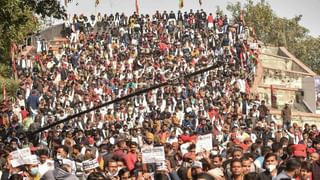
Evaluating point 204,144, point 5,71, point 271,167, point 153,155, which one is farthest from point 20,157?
point 5,71

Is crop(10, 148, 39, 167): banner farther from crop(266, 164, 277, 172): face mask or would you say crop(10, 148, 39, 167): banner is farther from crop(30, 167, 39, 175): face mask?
crop(266, 164, 277, 172): face mask

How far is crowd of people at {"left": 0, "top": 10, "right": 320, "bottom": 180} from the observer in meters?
10.4

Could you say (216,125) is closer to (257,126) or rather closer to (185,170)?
(257,126)

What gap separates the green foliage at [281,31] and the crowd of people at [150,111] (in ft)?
77.7

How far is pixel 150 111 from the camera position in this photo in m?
23.3

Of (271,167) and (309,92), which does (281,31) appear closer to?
(309,92)

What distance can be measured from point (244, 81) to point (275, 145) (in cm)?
1647

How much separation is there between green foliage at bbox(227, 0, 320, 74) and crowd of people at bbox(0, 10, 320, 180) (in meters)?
23.7

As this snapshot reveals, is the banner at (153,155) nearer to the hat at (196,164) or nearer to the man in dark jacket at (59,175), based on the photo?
the hat at (196,164)

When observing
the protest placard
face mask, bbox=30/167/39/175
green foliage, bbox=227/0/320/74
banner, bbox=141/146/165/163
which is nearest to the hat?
banner, bbox=141/146/165/163

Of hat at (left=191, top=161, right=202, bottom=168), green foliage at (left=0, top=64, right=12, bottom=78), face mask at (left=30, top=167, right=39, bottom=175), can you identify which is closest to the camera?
hat at (left=191, top=161, right=202, bottom=168)

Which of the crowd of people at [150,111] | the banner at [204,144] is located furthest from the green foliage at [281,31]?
the banner at [204,144]

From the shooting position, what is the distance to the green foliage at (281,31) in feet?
201

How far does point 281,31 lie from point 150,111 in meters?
41.4
